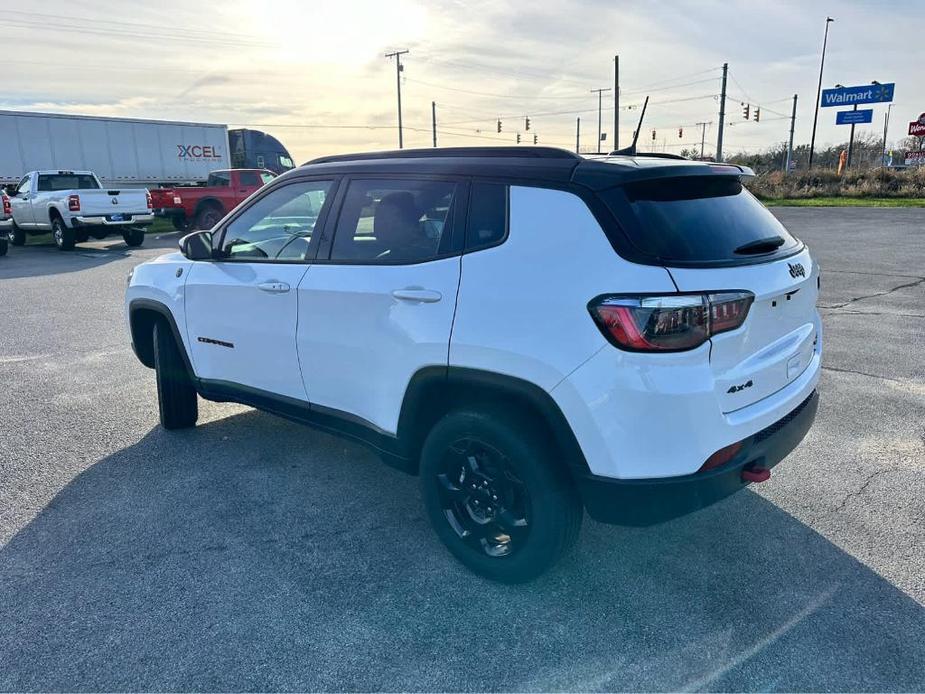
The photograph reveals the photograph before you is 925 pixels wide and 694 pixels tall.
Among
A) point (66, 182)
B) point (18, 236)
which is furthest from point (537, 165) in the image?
point (18, 236)

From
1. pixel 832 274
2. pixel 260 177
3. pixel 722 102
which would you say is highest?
pixel 722 102

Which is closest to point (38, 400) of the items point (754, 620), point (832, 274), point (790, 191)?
point (754, 620)

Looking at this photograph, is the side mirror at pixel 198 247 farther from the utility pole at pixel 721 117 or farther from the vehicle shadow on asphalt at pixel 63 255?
the utility pole at pixel 721 117

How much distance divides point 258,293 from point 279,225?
459 millimetres

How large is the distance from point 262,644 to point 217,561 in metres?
0.70

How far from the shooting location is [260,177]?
20672 mm

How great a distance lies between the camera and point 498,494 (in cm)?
297

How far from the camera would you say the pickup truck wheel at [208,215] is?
802 inches

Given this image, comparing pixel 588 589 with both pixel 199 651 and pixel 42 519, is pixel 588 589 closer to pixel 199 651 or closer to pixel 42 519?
pixel 199 651

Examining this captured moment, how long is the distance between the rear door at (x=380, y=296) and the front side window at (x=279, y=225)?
26 centimetres

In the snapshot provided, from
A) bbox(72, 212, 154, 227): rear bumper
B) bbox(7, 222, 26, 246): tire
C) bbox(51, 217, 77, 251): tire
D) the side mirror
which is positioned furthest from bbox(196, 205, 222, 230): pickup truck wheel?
the side mirror

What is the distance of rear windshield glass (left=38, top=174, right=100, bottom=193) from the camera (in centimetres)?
1761

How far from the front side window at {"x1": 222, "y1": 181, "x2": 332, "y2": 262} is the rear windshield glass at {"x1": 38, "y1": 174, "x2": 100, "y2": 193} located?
16238 mm

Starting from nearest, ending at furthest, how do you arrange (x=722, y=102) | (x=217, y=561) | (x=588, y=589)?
(x=588, y=589), (x=217, y=561), (x=722, y=102)
